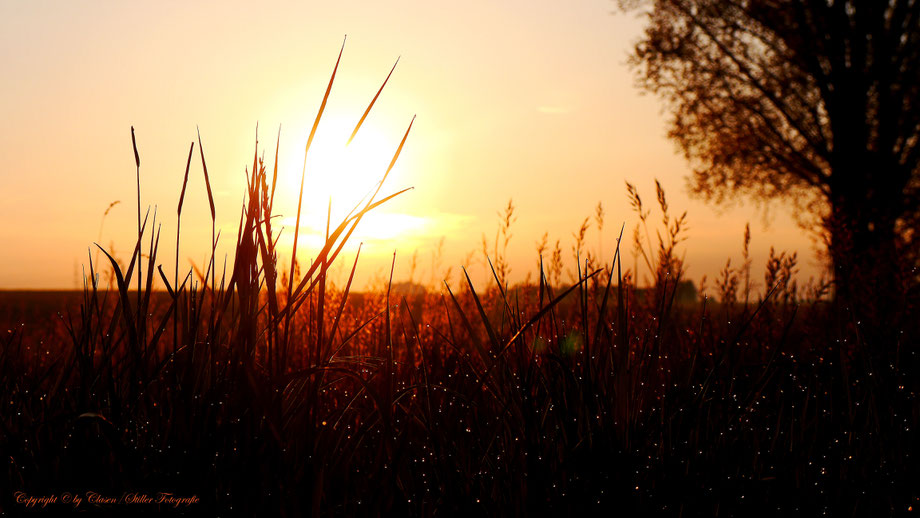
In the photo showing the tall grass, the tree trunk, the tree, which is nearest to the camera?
the tall grass

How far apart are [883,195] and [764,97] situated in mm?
2907

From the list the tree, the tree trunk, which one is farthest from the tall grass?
the tree

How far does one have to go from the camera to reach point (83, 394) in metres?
1.68

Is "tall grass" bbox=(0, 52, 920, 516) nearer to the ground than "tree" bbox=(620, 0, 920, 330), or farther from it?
nearer to the ground

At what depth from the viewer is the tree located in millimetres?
11930

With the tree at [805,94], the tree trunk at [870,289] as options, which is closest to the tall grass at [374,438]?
the tree trunk at [870,289]

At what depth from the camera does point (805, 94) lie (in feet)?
42.6

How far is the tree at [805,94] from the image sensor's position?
39.1 ft

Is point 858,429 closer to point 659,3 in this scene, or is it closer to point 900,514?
point 900,514

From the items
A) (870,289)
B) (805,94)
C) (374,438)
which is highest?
(805,94)

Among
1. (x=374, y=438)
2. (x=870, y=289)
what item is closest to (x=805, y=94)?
(x=870, y=289)

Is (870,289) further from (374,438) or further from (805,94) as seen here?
(805,94)

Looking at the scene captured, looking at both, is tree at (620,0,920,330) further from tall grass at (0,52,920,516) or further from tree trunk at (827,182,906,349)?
tall grass at (0,52,920,516)

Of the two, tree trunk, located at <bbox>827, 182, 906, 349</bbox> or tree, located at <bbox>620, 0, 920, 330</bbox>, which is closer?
tree trunk, located at <bbox>827, 182, 906, 349</bbox>
